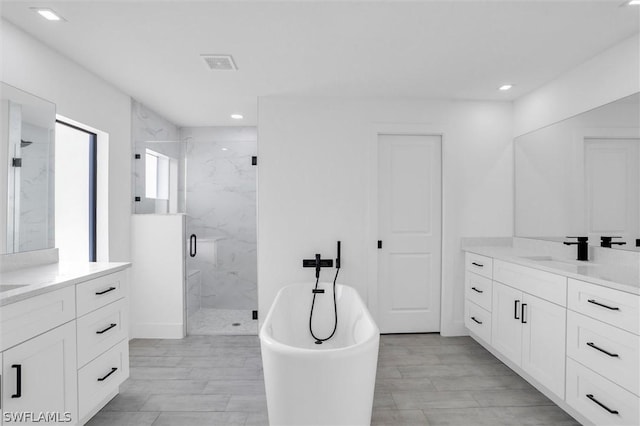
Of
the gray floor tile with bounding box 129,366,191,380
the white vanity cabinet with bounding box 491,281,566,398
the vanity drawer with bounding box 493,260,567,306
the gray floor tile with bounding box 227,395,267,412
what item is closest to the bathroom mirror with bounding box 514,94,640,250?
A: the vanity drawer with bounding box 493,260,567,306

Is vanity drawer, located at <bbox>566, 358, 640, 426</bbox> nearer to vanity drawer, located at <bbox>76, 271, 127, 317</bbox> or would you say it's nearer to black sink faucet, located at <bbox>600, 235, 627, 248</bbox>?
black sink faucet, located at <bbox>600, 235, 627, 248</bbox>

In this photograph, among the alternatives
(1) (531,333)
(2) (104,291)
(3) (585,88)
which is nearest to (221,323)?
(2) (104,291)

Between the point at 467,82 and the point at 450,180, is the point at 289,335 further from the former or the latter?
the point at 467,82

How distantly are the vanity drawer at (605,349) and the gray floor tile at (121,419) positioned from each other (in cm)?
246

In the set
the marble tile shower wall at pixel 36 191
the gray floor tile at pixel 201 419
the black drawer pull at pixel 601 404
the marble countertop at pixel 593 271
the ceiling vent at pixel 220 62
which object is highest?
the ceiling vent at pixel 220 62

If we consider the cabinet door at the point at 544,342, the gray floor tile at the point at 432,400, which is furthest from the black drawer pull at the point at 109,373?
the cabinet door at the point at 544,342

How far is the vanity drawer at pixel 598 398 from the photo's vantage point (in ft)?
5.33

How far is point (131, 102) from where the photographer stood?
3393 mm

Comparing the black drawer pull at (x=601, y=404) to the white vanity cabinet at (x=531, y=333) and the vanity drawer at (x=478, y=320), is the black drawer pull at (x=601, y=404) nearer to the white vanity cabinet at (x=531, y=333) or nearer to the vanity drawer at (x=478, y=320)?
the white vanity cabinet at (x=531, y=333)

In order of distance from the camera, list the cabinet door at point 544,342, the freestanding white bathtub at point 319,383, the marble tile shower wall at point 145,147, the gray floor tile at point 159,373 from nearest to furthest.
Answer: the freestanding white bathtub at point 319,383, the cabinet door at point 544,342, the gray floor tile at point 159,373, the marble tile shower wall at point 145,147

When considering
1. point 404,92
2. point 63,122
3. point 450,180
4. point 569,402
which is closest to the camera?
point 569,402

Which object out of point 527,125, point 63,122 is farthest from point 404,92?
point 63,122

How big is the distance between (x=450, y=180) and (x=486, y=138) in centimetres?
56

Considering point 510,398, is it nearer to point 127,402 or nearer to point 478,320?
point 478,320
